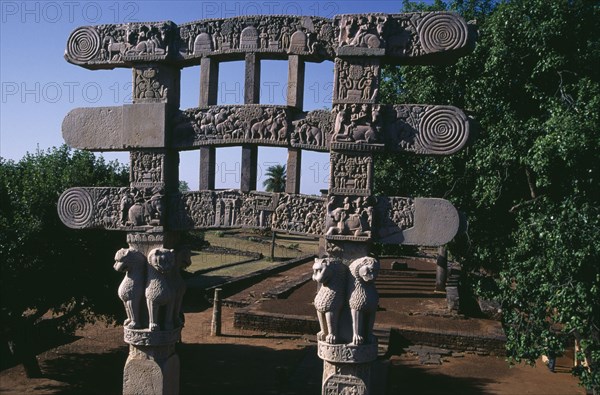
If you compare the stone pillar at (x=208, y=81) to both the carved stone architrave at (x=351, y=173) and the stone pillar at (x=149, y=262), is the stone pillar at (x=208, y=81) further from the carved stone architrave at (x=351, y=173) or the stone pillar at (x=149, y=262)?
the carved stone architrave at (x=351, y=173)

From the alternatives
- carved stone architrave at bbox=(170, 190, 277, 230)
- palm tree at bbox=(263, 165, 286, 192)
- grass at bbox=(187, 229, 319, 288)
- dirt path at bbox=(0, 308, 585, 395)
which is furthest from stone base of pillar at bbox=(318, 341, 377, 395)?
palm tree at bbox=(263, 165, 286, 192)

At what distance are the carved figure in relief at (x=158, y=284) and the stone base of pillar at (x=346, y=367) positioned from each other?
6.40 feet

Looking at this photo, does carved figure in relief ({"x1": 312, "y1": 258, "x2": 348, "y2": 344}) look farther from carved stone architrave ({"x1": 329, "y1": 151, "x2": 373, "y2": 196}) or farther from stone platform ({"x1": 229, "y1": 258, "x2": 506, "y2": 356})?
stone platform ({"x1": 229, "y1": 258, "x2": 506, "y2": 356})

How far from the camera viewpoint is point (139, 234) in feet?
19.4

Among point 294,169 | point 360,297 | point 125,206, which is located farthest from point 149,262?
point 360,297

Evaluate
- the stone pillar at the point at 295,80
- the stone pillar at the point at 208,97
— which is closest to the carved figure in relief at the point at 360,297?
the stone pillar at the point at 295,80

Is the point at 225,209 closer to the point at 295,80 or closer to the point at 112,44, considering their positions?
the point at 295,80

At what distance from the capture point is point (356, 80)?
17.4 ft

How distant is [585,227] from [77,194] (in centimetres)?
730

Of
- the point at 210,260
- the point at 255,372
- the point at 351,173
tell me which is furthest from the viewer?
the point at 210,260

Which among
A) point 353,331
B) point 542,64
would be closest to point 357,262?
point 353,331

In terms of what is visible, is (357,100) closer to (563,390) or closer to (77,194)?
(77,194)

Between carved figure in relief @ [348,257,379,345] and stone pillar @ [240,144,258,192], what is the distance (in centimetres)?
152

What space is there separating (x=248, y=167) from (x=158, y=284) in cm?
178
